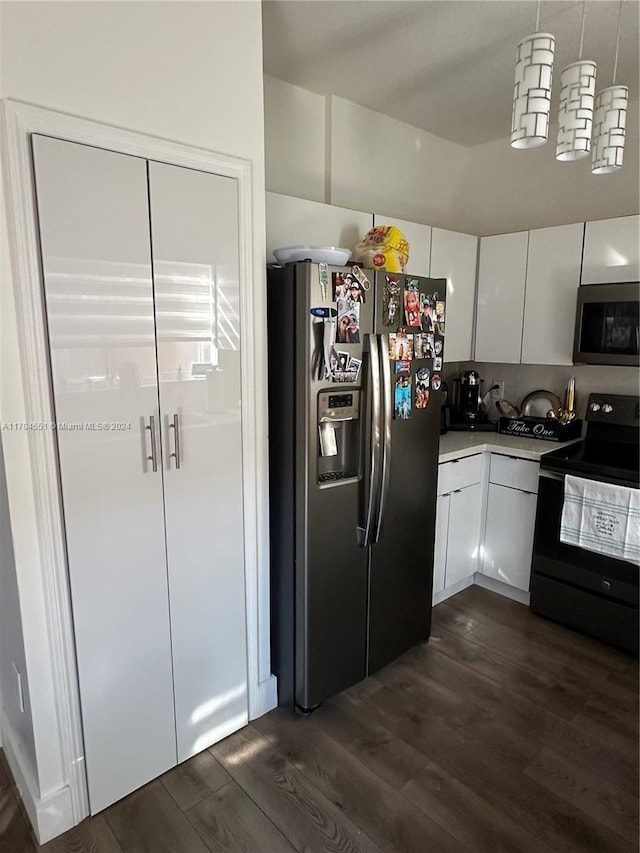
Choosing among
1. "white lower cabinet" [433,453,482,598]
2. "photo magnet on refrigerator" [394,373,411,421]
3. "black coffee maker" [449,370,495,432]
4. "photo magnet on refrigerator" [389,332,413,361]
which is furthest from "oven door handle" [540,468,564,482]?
"photo magnet on refrigerator" [389,332,413,361]

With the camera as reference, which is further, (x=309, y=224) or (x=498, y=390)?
(x=498, y=390)

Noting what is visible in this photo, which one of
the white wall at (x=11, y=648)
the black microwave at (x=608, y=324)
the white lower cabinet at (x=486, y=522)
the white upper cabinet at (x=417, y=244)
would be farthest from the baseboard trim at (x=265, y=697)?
the black microwave at (x=608, y=324)

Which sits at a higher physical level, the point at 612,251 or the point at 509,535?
the point at 612,251

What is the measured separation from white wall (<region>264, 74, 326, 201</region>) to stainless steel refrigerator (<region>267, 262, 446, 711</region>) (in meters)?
0.98

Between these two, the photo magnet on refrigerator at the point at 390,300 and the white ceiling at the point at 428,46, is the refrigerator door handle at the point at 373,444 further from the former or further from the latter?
the white ceiling at the point at 428,46

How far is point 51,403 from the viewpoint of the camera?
1503 millimetres

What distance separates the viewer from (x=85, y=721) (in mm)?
1707

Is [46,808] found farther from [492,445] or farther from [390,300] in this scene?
[492,445]

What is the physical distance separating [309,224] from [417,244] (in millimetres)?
796

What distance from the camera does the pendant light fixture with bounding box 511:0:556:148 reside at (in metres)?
1.46

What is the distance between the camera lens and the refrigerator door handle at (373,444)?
6.81 ft

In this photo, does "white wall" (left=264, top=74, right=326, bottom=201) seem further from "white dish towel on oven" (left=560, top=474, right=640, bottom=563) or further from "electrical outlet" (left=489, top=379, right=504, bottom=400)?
"white dish towel on oven" (left=560, top=474, right=640, bottom=563)

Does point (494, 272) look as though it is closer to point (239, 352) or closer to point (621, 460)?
point (621, 460)

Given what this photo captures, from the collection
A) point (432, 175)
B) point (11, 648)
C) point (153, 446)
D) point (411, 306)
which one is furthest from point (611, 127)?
point (11, 648)
